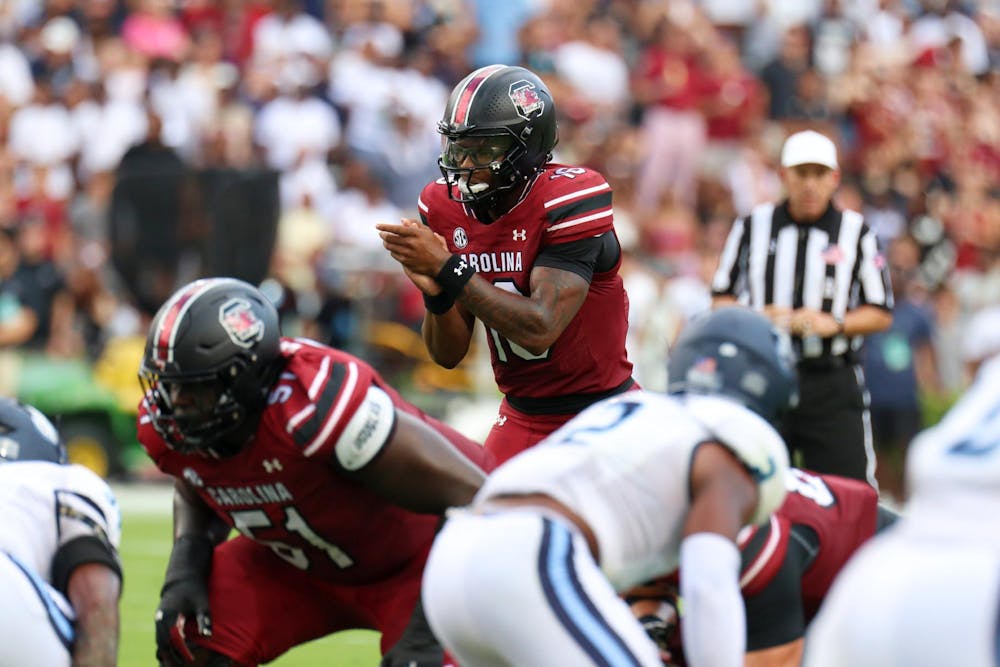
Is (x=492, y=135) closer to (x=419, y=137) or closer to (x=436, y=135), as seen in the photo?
(x=419, y=137)

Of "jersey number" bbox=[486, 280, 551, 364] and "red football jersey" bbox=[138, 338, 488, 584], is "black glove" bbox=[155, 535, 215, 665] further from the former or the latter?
"jersey number" bbox=[486, 280, 551, 364]

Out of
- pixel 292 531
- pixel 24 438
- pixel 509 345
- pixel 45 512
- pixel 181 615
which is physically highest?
pixel 509 345

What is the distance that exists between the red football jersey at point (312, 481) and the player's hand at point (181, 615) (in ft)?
0.72

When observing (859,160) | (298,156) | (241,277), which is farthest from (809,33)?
(241,277)

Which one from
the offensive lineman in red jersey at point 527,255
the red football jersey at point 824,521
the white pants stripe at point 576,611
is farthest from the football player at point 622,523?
the offensive lineman in red jersey at point 527,255

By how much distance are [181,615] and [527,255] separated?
1.42 metres

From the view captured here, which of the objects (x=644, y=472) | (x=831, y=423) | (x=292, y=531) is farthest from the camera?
(x=831, y=423)

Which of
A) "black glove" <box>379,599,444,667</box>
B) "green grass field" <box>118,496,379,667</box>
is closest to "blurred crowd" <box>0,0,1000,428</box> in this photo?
"green grass field" <box>118,496,379,667</box>

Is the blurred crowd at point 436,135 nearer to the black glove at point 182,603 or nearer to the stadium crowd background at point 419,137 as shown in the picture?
the stadium crowd background at point 419,137

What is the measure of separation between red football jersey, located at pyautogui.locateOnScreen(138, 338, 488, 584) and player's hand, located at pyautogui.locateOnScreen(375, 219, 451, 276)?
0.38 metres

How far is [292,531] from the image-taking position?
438 cm

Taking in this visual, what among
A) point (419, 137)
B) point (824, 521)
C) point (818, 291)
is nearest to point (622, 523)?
point (824, 521)

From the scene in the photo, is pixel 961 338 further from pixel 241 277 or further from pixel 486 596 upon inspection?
pixel 486 596

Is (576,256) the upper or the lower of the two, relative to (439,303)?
upper
